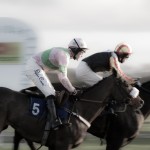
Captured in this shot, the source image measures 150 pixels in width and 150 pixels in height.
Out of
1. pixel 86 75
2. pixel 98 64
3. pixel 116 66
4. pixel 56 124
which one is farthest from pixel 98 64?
pixel 56 124

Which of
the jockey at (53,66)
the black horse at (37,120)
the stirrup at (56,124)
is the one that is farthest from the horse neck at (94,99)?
the stirrup at (56,124)

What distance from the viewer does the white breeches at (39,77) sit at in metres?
8.31

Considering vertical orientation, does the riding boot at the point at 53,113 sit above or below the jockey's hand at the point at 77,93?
below

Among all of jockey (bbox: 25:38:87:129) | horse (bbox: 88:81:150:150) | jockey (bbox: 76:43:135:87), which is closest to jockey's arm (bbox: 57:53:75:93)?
jockey (bbox: 25:38:87:129)

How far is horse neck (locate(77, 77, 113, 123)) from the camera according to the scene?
8539 millimetres

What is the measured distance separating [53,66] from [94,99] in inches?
29.7

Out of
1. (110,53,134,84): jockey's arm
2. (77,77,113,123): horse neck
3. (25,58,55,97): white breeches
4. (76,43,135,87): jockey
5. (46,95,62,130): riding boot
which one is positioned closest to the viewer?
(46,95,62,130): riding boot

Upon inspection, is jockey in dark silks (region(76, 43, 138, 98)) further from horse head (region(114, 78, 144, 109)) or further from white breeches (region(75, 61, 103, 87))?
horse head (region(114, 78, 144, 109))

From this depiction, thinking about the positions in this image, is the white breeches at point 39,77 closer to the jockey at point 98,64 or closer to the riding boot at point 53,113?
the riding boot at point 53,113

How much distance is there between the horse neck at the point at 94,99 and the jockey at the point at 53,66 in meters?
0.25

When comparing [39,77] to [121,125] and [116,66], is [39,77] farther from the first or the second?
[121,125]

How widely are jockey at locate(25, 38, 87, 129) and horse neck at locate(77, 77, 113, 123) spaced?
246mm

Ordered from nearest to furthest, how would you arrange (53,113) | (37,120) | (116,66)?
(53,113)
(37,120)
(116,66)

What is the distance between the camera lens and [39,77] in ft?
27.8
